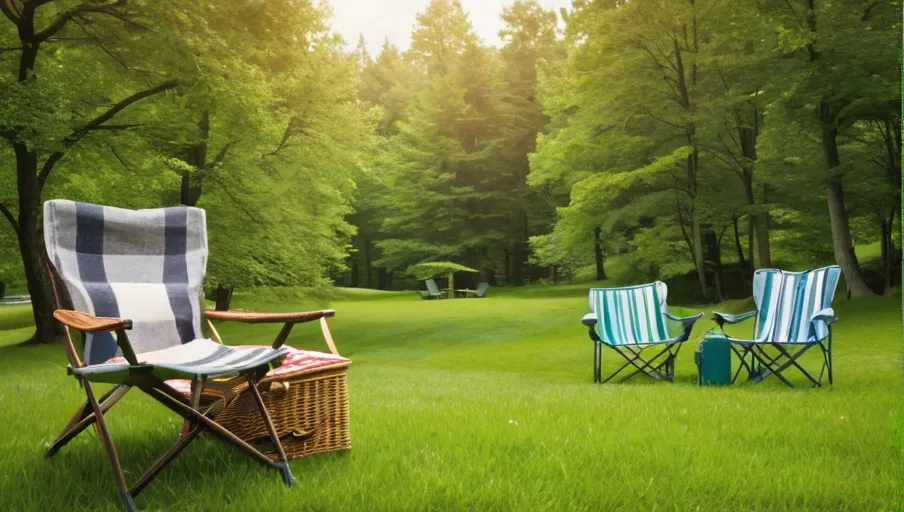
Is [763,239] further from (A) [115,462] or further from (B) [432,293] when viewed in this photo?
(A) [115,462]

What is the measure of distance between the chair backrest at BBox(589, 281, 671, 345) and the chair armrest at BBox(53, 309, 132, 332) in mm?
3388

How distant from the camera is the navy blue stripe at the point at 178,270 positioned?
99.3 inches

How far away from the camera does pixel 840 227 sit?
9156 millimetres

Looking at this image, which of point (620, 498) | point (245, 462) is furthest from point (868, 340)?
point (245, 462)

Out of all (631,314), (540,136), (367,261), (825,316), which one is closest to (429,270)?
(367,261)

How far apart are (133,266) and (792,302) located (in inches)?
148

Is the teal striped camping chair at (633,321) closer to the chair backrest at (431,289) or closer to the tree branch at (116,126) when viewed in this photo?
the tree branch at (116,126)

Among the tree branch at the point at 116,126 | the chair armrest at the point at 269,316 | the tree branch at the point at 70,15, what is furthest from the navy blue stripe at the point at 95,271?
the tree branch at the point at 116,126

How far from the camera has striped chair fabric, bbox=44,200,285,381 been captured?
88.6 inches

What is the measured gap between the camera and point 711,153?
12273 mm

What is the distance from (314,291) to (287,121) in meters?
3.09

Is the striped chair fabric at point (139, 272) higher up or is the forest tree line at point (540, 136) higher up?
the forest tree line at point (540, 136)

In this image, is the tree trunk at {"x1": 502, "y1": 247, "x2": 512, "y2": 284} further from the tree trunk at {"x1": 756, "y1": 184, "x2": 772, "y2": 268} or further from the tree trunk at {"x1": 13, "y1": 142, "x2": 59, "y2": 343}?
the tree trunk at {"x1": 13, "y1": 142, "x2": 59, "y2": 343}

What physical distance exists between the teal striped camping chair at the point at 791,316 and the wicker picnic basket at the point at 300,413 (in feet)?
9.25
